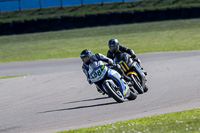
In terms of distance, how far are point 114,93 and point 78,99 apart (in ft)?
5.33

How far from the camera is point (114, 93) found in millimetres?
9000

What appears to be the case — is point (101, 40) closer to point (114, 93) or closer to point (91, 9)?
point (91, 9)

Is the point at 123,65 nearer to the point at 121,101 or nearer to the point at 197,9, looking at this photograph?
the point at 121,101

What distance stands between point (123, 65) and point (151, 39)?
56.9 feet

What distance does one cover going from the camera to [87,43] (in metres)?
28.1

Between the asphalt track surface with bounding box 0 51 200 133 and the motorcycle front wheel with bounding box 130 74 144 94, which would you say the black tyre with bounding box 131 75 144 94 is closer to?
the motorcycle front wheel with bounding box 130 74 144 94

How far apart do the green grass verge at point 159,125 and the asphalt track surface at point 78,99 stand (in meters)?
0.55

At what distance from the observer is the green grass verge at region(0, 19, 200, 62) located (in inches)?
959

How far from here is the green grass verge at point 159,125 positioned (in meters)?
5.89

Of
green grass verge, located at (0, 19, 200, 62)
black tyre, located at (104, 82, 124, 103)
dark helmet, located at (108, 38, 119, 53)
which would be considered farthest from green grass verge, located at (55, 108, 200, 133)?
green grass verge, located at (0, 19, 200, 62)

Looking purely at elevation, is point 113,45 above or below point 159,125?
above

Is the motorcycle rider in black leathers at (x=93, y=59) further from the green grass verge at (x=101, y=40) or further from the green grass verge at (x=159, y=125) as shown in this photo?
the green grass verge at (x=101, y=40)

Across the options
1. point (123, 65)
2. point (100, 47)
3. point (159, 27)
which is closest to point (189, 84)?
point (123, 65)

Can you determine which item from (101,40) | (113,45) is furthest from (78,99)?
(101,40)
